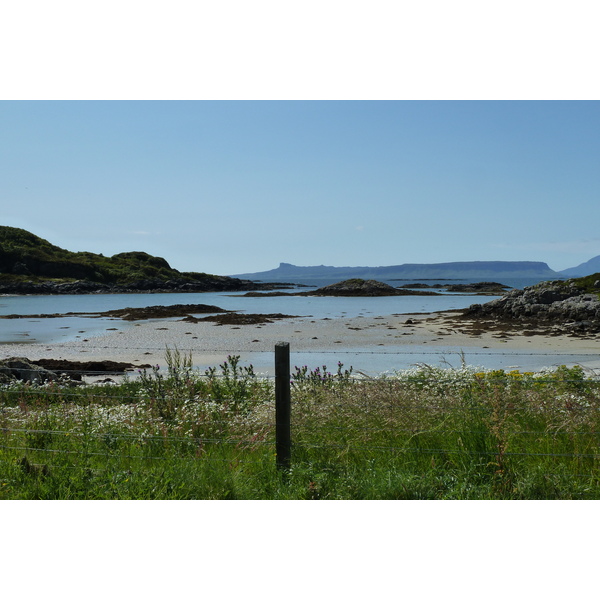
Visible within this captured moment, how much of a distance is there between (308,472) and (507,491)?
5.97 ft

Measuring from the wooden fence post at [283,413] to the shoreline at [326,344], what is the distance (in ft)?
32.7

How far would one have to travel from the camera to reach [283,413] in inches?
200

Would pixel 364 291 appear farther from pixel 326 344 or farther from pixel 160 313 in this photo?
pixel 326 344

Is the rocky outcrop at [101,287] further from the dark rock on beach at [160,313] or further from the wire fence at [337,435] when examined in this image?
the wire fence at [337,435]

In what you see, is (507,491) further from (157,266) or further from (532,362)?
(157,266)

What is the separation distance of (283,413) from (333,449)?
77cm

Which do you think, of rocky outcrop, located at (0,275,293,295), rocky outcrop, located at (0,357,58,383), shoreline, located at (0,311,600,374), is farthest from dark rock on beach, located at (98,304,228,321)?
rocky outcrop, located at (0,275,293,295)

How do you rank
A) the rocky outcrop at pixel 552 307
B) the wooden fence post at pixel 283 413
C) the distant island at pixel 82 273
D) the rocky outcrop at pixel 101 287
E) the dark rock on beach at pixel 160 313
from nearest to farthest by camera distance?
the wooden fence post at pixel 283 413 → the rocky outcrop at pixel 552 307 → the dark rock on beach at pixel 160 313 → the rocky outcrop at pixel 101 287 → the distant island at pixel 82 273

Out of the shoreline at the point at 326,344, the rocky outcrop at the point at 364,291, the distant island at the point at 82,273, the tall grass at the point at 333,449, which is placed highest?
the distant island at the point at 82,273

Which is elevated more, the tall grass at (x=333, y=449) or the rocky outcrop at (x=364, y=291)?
the rocky outcrop at (x=364, y=291)

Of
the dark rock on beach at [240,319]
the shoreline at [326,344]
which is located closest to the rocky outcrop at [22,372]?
the shoreline at [326,344]

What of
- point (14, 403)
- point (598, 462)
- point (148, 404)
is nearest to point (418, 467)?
point (598, 462)

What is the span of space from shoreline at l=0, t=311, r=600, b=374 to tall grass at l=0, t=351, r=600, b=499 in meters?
8.19

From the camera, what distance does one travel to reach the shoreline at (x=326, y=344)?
57.8 ft
